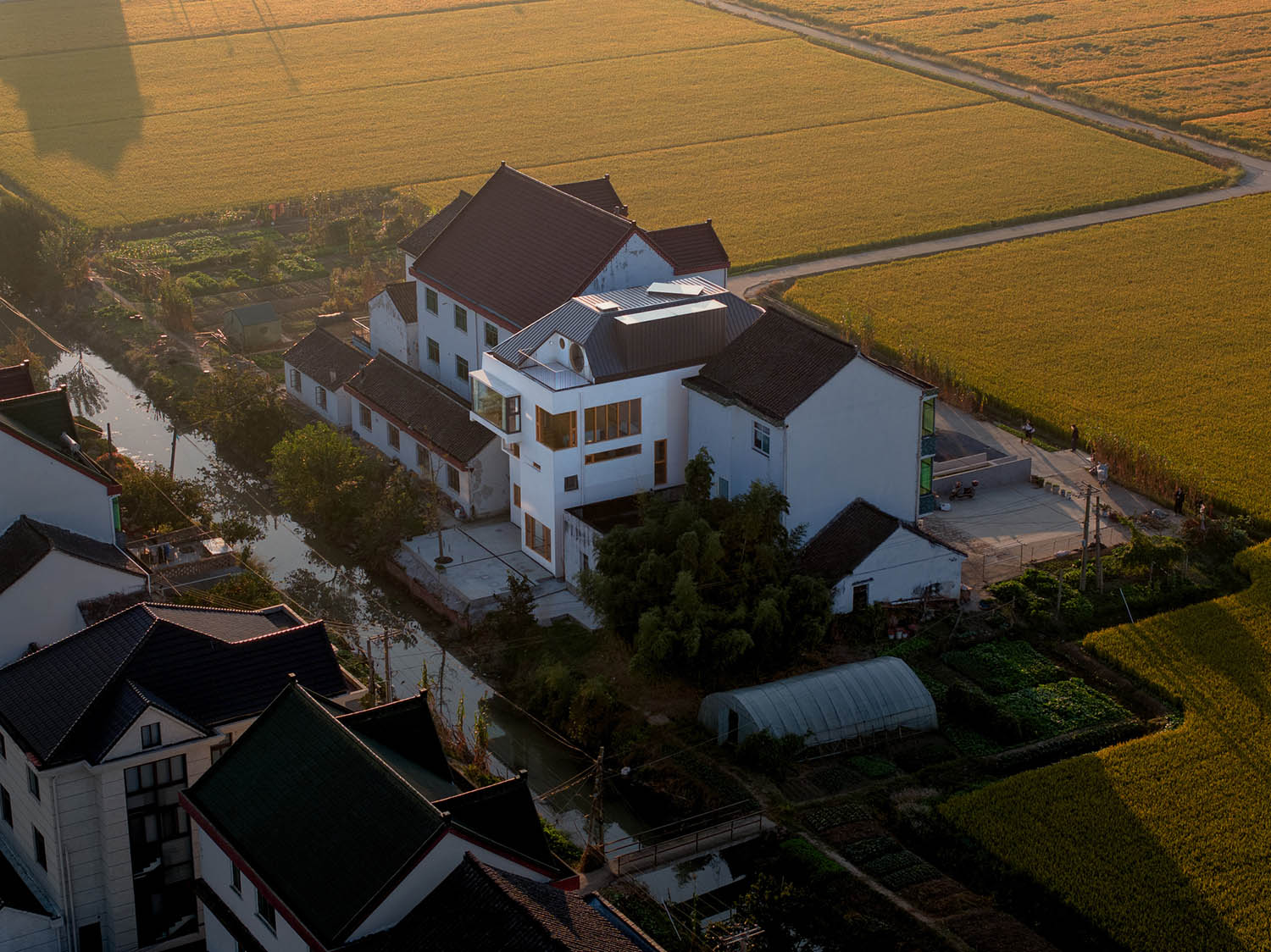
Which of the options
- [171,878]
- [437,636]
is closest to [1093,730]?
[437,636]

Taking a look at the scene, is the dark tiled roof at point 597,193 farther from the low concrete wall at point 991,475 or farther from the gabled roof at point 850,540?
the gabled roof at point 850,540

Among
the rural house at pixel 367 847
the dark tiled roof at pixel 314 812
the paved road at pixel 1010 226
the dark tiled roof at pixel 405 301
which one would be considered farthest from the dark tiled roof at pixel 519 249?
the dark tiled roof at pixel 314 812

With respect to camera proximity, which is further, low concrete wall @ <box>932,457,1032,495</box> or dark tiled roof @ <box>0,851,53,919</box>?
low concrete wall @ <box>932,457,1032,495</box>

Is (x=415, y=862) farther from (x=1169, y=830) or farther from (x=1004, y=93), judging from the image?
(x=1004, y=93)

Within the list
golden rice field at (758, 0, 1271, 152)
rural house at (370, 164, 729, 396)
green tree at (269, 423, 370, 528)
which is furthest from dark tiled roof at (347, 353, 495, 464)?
golden rice field at (758, 0, 1271, 152)

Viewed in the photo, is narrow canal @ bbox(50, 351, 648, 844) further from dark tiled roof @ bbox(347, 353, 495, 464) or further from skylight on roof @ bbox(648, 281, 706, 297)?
skylight on roof @ bbox(648, 281, 706, 297)
